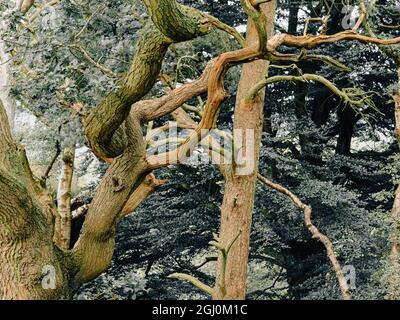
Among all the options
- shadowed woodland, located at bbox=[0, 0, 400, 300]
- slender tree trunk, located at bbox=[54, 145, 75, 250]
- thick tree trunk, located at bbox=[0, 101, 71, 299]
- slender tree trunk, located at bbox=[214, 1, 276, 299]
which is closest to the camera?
thick tree trunk, located at bbox=[0, 101, 71, 299]

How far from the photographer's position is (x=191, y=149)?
18.0 ft

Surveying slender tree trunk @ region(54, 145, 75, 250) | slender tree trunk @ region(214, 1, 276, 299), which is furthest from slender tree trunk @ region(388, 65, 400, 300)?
slender tree trunk @ region(54, 145, 75, 250)

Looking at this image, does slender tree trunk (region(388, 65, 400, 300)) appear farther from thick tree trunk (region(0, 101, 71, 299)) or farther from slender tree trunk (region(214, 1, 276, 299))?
thick tree trunk (region(0, 101, 71, 299))

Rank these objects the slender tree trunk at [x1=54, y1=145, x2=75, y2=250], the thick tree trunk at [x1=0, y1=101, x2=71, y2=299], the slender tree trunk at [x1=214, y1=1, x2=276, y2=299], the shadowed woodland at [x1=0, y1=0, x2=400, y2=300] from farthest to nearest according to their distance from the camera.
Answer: the slender tree trunk at [x1=54, y1=145, x2=75, y2=250] < the slender tree trunk at [x1=214, y1=1, x2=276, y2=299] < the shadowed woodland at [x1=0, y1=0, x2=400, y2=300] < the thick tree trunk at [x1=0, y1=101, x2=71, y2=299]

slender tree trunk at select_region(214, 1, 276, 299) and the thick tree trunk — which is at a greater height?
slender tree trunk at select_region(214, 1, 276, 299)

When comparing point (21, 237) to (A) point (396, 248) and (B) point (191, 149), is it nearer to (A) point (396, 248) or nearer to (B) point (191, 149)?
(B) point (191, 149)

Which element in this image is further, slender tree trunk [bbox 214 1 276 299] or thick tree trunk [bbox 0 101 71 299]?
slender tree trunk [bbox 214 1 276 299]

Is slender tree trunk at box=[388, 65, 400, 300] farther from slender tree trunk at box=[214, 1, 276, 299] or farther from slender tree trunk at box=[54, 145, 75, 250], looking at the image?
slender tree trunk at box=[54, 145, 75, 250]

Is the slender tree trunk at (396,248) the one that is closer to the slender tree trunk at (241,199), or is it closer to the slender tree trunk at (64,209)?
the slender tree trunk at (241,199)

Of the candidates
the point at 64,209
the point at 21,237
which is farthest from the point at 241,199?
the point at 21,237

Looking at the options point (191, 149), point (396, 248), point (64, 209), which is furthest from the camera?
point (396, 248)

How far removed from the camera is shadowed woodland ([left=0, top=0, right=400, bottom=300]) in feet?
15.2

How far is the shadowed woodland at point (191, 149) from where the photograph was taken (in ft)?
15.2
